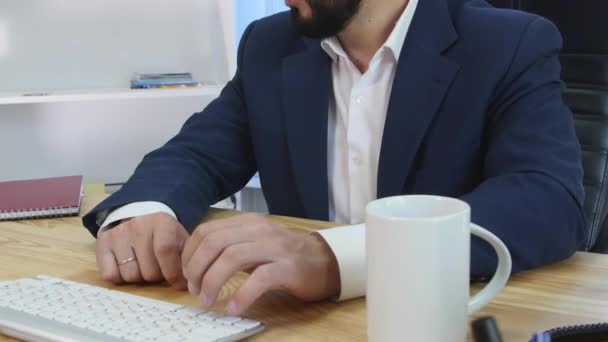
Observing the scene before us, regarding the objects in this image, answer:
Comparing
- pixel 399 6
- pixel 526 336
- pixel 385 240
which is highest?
pixel 399 6

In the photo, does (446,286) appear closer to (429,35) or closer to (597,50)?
(429,35)

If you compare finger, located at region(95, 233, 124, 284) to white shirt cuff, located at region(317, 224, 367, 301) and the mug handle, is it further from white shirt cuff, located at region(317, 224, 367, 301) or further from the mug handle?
the mug handle

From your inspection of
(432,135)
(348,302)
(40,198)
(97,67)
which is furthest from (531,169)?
(97,67)

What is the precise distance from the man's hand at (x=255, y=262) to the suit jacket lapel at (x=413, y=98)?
41 centimetres

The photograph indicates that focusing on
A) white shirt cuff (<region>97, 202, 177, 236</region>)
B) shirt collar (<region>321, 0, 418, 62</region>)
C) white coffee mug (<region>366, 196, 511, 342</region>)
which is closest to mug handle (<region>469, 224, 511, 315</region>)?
white coffee mug (<region>366, 196, 511, 342</region>)

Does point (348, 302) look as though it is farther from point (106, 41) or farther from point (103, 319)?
point (106, 41)

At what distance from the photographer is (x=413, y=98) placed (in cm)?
114

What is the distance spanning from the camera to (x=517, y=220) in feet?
2.81

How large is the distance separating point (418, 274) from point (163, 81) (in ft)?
6.78

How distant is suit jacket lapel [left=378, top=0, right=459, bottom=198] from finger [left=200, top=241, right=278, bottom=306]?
0.47m

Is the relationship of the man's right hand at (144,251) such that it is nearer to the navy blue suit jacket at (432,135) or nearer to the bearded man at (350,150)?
the bearded man at (350,150)

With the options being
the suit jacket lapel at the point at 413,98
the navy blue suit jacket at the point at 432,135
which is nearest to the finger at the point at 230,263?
the navy blue suit jacket at the point at 432,135

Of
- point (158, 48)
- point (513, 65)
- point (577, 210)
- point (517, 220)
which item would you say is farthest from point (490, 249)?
point (158, 48)

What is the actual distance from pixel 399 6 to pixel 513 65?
297mm
